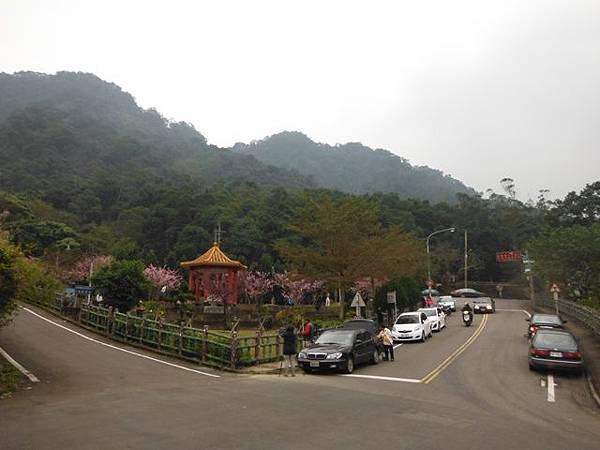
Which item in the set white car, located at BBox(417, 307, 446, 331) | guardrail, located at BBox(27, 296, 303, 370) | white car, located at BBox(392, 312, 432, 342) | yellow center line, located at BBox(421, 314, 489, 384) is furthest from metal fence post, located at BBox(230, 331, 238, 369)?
white car, located at BBox(417, 307, 446, 331)

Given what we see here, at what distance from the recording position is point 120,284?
2748cm

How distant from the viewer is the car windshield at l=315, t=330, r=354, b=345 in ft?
56.6

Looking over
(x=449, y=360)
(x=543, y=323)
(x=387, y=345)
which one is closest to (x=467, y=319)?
(x=543, y=323)

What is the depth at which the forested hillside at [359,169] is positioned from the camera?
146375 mm

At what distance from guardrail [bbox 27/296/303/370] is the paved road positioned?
44.0 inches

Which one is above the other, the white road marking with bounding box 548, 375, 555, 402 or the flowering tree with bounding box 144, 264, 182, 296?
the flowering tree with bounding box 144, 264, 182, 296

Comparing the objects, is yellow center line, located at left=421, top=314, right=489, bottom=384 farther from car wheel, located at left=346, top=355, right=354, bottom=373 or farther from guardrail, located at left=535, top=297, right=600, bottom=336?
guardrail, located at left=535, top=297, right=600, bottom=336

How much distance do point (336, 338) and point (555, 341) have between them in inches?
286

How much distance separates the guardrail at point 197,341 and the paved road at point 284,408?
1.12 m

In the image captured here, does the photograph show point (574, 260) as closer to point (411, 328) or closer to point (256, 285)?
point (411, 328)

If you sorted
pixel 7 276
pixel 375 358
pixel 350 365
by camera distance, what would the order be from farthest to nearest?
pixel 375 358, pixel 350 365, pixel 7 276

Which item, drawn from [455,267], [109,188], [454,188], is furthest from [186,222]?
[454,188]

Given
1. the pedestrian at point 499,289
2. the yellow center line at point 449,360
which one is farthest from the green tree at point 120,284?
the pedestrian at point 499,289

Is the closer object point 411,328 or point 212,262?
point 411,328
